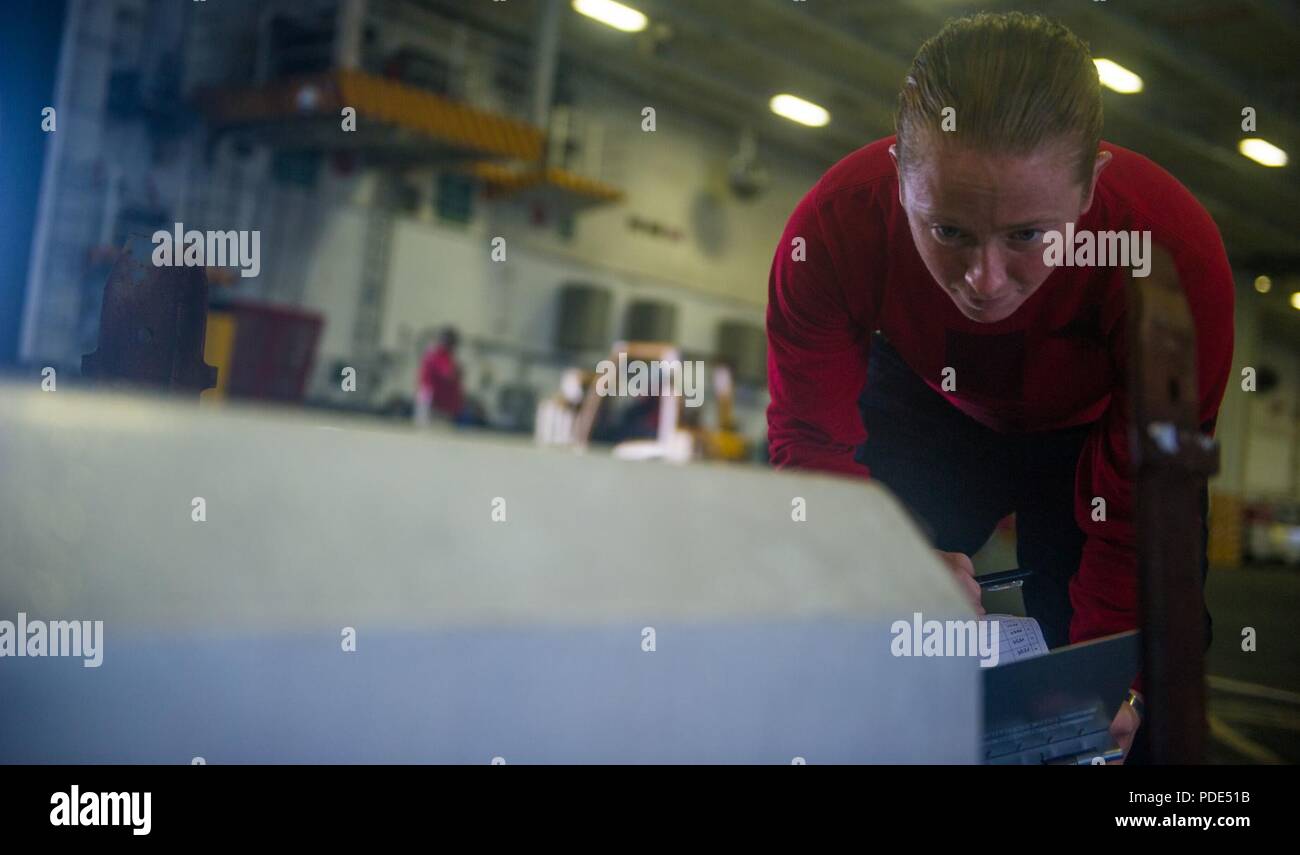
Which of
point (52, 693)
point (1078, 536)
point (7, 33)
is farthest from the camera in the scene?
point (7, 33)

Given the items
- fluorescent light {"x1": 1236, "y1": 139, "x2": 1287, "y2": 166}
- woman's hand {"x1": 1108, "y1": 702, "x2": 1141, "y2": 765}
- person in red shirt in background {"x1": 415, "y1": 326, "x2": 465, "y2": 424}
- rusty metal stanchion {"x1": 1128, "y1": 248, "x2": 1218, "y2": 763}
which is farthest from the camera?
person in red shirt in background {"x1": 415, "y1": 326, "x2": 465, "y2": 424}

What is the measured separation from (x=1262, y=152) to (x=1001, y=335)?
762 millimetres

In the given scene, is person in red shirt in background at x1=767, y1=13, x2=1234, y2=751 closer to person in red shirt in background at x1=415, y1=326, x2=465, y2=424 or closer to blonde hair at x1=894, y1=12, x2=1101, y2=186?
blonde hair at x1=894, y1=12, x2=1101, y2=186

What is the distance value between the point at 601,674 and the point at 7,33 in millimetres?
6593

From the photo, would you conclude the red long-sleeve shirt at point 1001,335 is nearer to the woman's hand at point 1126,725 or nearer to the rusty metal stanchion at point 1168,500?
the woman's hand at point 1126,725

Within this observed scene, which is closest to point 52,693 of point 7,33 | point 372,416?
point 7,33

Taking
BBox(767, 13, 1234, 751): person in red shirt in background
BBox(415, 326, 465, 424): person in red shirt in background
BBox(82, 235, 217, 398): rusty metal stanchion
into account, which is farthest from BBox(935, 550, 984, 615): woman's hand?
BBox(415, 326, 465, 424): person in red shirt in background

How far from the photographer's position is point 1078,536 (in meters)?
1.37

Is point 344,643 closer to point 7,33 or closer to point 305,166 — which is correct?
point 7,33

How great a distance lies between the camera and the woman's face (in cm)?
118

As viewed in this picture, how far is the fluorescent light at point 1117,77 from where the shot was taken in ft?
4.17

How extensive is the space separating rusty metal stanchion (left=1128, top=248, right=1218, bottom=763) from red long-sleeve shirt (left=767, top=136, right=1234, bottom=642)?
26.2 inches

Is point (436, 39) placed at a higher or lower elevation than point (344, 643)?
higher

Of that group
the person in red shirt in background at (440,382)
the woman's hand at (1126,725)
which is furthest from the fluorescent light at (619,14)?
the woman's hand at (1126,725)
